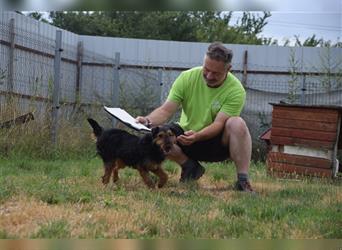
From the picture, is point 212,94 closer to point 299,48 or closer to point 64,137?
point 64,137

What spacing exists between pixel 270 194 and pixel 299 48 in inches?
376

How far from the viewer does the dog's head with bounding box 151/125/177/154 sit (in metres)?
4.86

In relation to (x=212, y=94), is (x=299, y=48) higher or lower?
higher

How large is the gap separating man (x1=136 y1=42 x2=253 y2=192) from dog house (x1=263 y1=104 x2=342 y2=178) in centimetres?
185

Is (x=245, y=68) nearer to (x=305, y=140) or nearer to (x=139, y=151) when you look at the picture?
(x=305, y=140)

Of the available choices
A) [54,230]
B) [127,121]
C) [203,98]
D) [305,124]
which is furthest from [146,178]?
[305,124]

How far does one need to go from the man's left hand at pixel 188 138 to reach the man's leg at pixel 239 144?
354mm

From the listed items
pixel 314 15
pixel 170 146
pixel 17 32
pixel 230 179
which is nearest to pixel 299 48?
pixel 17 32

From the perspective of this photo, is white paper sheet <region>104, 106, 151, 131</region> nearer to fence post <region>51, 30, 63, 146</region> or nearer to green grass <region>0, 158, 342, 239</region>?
green grass <region>0, 158, 342, 239</region>

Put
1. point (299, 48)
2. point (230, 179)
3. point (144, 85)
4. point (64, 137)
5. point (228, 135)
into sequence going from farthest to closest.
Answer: point (299, 48), point (144, 85), point (64, 137), point (230, 179), point (228, 135)

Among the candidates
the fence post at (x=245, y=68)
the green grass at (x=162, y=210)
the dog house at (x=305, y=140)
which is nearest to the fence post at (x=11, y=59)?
the green grass at (x=162, y=210)

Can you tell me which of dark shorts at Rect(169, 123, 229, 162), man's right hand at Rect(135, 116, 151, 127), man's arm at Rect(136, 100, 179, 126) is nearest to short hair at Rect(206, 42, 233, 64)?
man's arm at Rect(136, 100, 179, 126)

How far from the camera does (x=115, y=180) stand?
5195 mm

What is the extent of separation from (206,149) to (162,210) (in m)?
2.02
